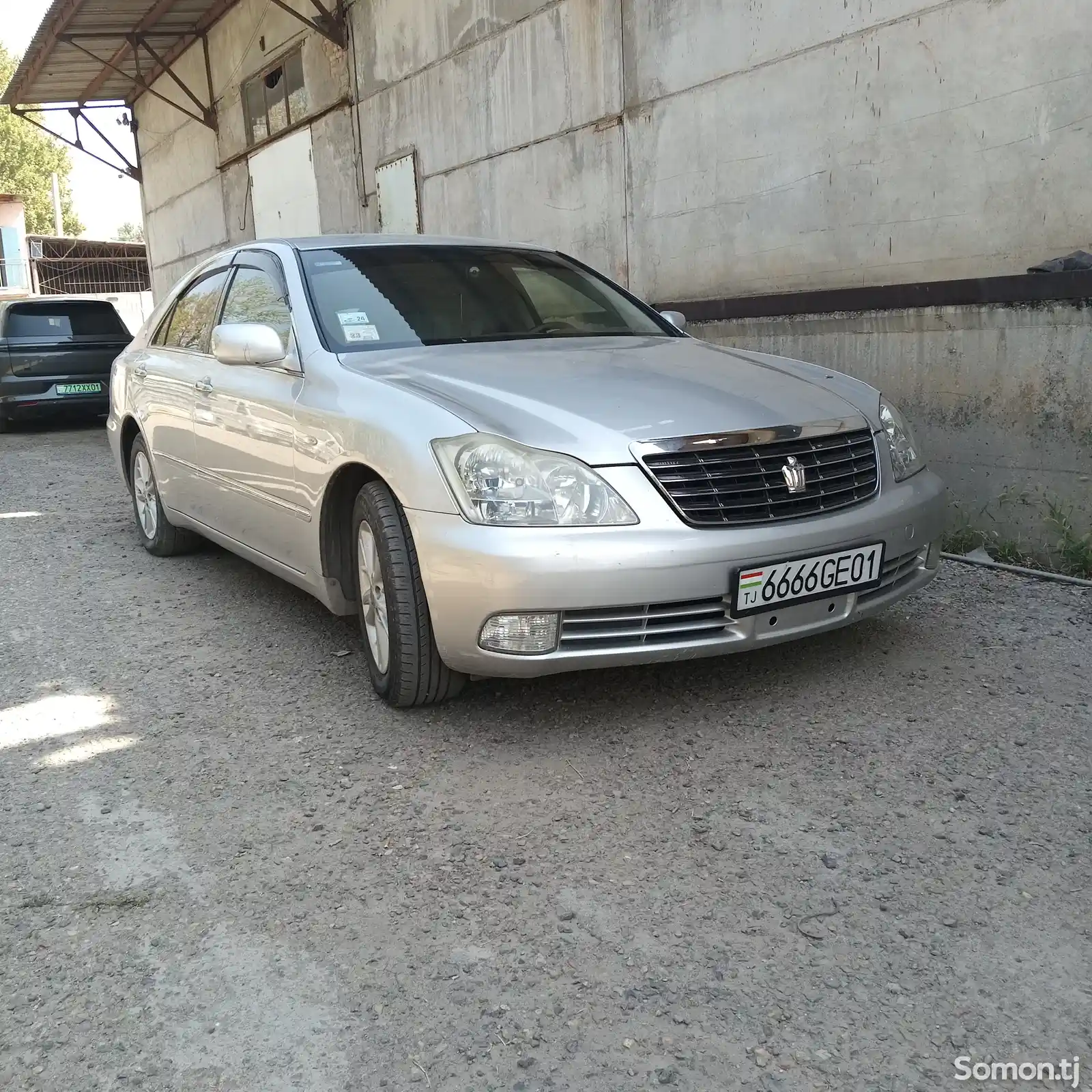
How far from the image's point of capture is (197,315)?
16.8 ft

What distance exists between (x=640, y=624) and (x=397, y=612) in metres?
0.73

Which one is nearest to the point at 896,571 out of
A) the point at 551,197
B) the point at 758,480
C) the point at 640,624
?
the point at 758,480

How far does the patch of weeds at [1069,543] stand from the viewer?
478cm

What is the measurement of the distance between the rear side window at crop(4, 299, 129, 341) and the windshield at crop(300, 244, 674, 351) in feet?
29.4

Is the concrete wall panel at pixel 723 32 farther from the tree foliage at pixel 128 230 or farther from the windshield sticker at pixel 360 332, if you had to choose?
the tree foliage at pixel 128 230

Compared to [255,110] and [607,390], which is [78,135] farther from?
[607,390]

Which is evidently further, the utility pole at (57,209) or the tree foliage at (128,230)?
the tree foliage at (128,230)

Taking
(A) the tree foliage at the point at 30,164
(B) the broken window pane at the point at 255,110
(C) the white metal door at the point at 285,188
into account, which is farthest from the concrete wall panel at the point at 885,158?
(A) the tree foliage at the point at 30,164

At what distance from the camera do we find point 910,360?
5480 millimetres

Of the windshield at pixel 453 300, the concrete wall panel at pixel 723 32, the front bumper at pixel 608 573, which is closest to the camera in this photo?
the front bumper at pixel 608 573

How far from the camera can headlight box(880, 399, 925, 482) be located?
3582mm

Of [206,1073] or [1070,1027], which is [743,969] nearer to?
[1070,1027]

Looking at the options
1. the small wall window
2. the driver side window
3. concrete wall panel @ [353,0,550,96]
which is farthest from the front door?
the small wall window

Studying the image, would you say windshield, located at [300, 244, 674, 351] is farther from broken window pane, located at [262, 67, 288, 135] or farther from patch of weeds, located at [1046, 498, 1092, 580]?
broken window pane, located at [262, 67, 288, 135]
